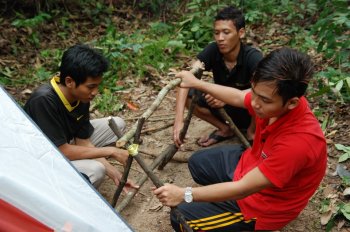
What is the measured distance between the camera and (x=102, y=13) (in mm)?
7066

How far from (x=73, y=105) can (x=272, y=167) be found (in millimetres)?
1551

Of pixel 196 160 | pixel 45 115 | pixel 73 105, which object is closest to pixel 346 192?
pixel 196 160

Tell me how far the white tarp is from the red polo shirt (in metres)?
0.81

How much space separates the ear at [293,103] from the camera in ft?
6.95

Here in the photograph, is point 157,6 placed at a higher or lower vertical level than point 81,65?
lower

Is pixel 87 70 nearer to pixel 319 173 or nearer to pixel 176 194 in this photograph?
pixel 176 194

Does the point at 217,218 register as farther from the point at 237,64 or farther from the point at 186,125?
the point at 237,64

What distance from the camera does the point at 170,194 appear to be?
2244mm

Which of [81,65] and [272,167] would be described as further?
[81,65]

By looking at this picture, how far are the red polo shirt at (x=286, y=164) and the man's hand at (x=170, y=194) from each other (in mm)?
437

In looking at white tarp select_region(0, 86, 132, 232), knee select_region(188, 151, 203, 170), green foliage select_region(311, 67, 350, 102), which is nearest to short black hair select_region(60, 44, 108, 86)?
white tarp select_region(0, 86, 132, 232)

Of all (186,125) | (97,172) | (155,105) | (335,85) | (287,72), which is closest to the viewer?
(287,72)

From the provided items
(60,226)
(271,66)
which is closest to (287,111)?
(271,66)

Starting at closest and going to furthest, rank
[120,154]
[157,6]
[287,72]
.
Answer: [287,72]
[120,154]
[157,6]
